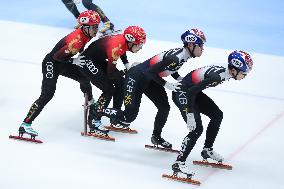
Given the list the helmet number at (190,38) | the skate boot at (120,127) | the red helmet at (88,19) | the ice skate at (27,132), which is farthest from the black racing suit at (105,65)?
the helmet number at (190,38)

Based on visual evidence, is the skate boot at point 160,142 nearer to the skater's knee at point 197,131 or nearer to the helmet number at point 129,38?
the skater's knee at point 197,131

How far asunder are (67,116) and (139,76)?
245cm

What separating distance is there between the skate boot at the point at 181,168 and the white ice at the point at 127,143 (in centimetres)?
16

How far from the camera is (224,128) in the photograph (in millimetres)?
11367

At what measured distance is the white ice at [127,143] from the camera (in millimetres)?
8938

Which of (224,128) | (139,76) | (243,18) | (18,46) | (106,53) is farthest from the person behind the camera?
(243,18)

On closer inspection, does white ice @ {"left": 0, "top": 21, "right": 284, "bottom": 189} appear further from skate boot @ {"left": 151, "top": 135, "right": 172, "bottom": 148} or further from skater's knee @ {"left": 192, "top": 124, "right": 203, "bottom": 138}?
skater's knee @ {"left": 192, "top": 124, "right": 203, "bottom": 138}

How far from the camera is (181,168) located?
349 inches

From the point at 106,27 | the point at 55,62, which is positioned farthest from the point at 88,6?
the point at 55,62

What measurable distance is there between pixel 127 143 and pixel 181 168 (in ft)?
5.71

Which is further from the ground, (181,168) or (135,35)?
(135,35)

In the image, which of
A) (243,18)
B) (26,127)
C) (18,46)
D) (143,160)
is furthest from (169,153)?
(243,18)

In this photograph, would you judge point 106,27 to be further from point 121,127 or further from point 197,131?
point 197,131

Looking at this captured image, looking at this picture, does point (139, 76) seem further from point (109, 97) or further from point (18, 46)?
point (18, 46)
